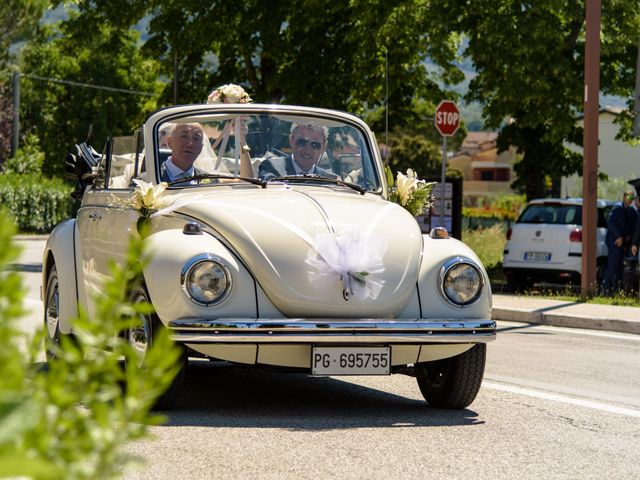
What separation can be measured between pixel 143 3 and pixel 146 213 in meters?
23.2

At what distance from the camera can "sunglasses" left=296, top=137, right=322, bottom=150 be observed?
9.06 metres

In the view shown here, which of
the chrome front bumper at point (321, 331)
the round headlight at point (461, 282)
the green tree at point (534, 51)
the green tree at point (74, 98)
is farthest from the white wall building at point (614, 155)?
the chrome front bumper at point (321, 331)

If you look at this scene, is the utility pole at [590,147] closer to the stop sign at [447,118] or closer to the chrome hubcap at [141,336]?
the stop sign at [447,118]

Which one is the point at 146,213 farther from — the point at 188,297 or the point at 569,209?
the point at 569,209

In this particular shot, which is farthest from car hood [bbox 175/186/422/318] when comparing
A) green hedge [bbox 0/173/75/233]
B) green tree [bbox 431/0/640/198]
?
green hedge [bbox 0/173/75/233]

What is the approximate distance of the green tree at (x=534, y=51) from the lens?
932 inches

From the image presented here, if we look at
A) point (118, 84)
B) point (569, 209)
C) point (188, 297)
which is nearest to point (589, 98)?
point (569, 209)

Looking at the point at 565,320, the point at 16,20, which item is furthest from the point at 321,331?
the point at 16,20

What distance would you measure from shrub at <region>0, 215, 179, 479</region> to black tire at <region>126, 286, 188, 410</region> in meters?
5.52

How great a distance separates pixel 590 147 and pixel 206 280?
13.4m

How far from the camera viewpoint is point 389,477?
5863 mm

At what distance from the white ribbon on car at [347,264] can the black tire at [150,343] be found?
3.01 feet

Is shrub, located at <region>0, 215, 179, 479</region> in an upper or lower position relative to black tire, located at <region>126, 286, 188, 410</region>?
upper

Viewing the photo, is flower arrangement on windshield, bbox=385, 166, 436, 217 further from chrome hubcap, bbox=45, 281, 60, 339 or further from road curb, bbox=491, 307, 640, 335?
road curb, bbox=491, 307, 640, 335
